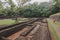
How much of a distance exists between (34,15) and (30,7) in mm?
2525

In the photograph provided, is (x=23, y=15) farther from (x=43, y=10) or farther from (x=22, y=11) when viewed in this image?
(x=43, y=10)

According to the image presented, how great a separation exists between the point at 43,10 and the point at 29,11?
3707 millimetres

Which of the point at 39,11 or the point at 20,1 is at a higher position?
the point at 20,1

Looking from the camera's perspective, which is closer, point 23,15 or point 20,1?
point 23,15

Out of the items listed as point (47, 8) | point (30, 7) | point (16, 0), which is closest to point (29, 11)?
point (30, 7)

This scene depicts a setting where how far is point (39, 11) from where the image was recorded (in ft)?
147

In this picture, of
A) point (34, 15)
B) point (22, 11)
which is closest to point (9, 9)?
point (22, 11)

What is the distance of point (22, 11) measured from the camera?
4450 centimetres

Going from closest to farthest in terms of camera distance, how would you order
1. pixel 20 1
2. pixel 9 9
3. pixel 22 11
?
pixel 9 9 < pixel 22 11 < pixel 20 1

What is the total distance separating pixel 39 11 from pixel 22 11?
14.7 feet

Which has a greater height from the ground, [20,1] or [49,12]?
[20,1]

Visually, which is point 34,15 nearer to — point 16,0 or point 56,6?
point 56,6

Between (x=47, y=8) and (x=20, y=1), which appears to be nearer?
(x=47, y=8)

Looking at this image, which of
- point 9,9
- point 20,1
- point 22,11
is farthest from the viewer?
point 20,1
